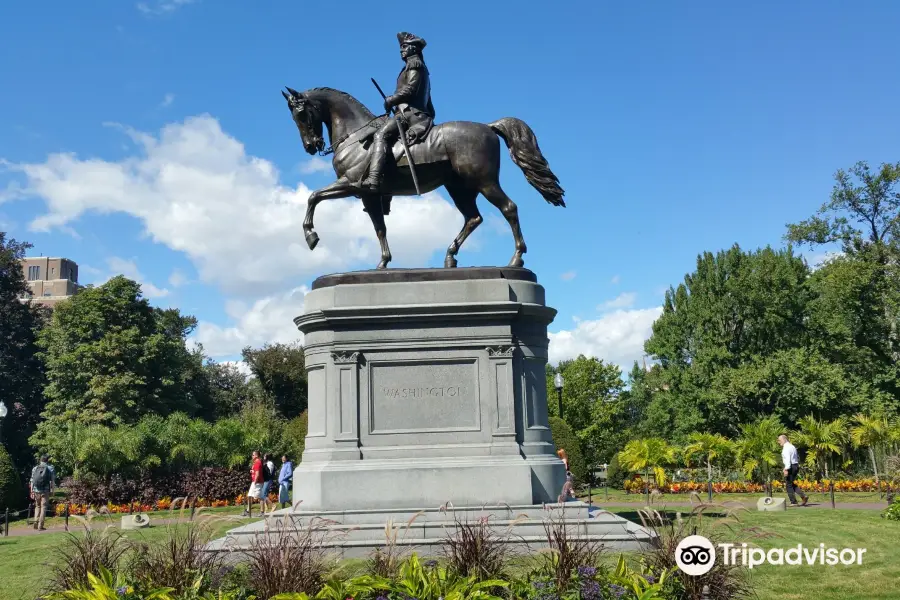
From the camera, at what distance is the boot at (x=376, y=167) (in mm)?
Answer: 13555

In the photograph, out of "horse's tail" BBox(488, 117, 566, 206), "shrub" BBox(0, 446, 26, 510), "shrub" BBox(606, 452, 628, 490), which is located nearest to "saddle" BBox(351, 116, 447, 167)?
"horse's tail" BBox(488, 117, 566, 206)

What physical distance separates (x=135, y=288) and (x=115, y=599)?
153ft

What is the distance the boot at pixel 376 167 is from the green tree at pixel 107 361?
119ft

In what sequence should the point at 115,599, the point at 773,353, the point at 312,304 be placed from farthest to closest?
the point at 773,353
the point at 312,304
the point at 115,599

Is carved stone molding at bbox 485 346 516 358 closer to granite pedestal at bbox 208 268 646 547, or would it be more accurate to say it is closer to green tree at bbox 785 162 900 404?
granite pedestal at bbox 208 268 646 547

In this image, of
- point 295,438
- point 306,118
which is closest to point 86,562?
point 306,118

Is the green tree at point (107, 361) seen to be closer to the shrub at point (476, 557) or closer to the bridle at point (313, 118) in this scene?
the bridle at point (313, 118)

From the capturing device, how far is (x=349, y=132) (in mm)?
14258

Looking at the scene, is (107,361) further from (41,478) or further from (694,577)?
(694,577)

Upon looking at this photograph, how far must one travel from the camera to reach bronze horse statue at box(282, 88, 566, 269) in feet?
45.1

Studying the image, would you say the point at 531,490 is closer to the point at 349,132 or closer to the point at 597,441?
the point at 349,132

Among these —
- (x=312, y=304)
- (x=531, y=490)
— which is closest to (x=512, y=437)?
(x=531, y=490)

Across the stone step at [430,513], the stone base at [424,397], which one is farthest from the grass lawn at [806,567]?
the stone base at [424,397]

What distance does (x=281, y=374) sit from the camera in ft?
198
